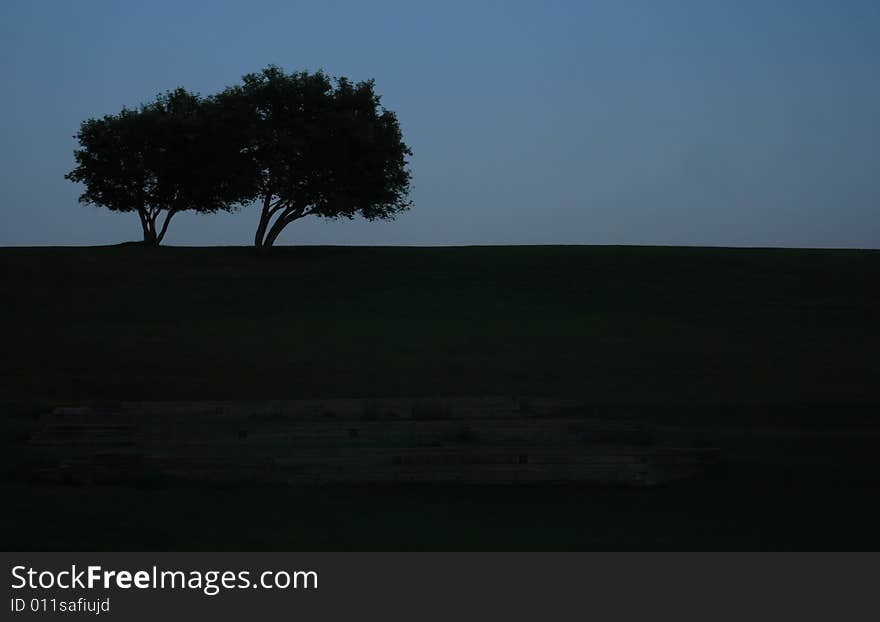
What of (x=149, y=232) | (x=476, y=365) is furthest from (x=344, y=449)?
(x=149, y=232)

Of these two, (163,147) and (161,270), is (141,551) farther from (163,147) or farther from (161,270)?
(163,147)

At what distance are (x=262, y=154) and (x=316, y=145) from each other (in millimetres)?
2670

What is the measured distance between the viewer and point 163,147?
143ft

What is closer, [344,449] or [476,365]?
[344,449]

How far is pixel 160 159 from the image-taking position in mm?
43219

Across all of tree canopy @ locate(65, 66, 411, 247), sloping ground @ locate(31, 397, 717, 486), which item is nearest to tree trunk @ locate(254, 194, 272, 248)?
tree canopy @ locate(65, 66, 411, 247)

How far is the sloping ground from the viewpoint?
9.48 meters

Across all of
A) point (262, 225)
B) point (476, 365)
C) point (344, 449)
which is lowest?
point (344, 449)

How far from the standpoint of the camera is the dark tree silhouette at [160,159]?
42.2 m

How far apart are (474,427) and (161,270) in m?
25.2

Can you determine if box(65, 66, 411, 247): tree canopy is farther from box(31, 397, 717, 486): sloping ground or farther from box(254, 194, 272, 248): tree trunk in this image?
box(31, 397, 717, 486): sloping ground

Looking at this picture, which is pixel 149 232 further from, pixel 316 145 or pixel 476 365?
pixel 476 365

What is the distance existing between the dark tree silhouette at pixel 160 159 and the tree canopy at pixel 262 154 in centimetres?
5

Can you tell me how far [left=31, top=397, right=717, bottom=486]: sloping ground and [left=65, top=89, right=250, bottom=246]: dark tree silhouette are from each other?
101 feet
